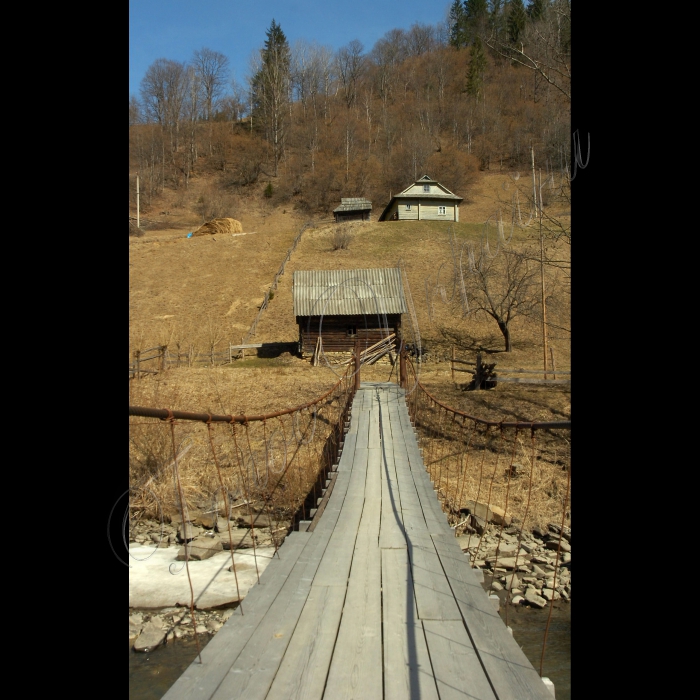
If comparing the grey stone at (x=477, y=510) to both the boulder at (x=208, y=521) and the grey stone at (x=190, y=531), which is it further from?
the grey stone at (x=190, y=531)

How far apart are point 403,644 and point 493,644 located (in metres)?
0.40

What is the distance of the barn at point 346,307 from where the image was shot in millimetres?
21734

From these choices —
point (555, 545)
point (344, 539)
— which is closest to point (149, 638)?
point (344, 539)

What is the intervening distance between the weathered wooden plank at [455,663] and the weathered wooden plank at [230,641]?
2.78 feet

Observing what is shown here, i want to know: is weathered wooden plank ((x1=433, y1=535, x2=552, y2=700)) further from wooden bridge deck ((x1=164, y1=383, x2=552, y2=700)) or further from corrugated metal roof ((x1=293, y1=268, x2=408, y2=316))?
corrugated metal roof ((x1=293, y1=268, x2=408, y2=316))

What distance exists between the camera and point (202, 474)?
1073cm

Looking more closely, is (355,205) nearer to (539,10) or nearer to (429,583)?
(539,10)

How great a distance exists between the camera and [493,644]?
8.96ft

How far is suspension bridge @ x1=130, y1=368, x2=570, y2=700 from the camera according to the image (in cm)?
238

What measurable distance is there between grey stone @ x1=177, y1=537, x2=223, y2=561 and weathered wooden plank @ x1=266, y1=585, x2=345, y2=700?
4.98 m

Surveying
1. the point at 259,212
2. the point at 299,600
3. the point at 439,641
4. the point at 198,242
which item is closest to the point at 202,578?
the point at 299,600

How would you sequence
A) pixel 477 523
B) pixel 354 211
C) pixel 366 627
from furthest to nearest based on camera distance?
pixel 354 211
pixel 477 523
pixel 366 627

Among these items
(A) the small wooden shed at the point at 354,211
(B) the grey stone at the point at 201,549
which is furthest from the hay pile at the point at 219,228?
(B) the grey stone at the point at 201,549
